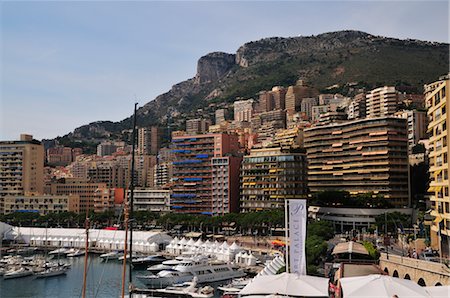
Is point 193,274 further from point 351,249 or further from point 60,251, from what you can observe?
point 60,251

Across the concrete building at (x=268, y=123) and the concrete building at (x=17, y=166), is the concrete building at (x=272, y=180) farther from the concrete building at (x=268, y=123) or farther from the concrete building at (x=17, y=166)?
the concrete building at (x=268, y=123)

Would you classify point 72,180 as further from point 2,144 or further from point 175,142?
point 175,142

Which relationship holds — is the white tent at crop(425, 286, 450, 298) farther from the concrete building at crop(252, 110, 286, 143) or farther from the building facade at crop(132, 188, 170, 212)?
the concrete building at crop(252, 110, 286, 143)

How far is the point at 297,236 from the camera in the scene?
23.7 m

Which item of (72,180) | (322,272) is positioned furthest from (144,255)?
(72,180)

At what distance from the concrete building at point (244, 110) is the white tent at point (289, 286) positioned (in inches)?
5753

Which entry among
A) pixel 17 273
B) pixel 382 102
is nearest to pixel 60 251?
pixel 17 273

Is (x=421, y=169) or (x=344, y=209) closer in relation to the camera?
(x=344, y=209)

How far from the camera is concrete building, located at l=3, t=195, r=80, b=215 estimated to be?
10056 cm

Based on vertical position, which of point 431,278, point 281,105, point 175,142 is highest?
point 281,105

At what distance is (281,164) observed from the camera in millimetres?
83375

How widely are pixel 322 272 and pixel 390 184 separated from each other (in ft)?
121

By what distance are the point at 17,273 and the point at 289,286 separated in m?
41.8

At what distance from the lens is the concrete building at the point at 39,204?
101 metres
